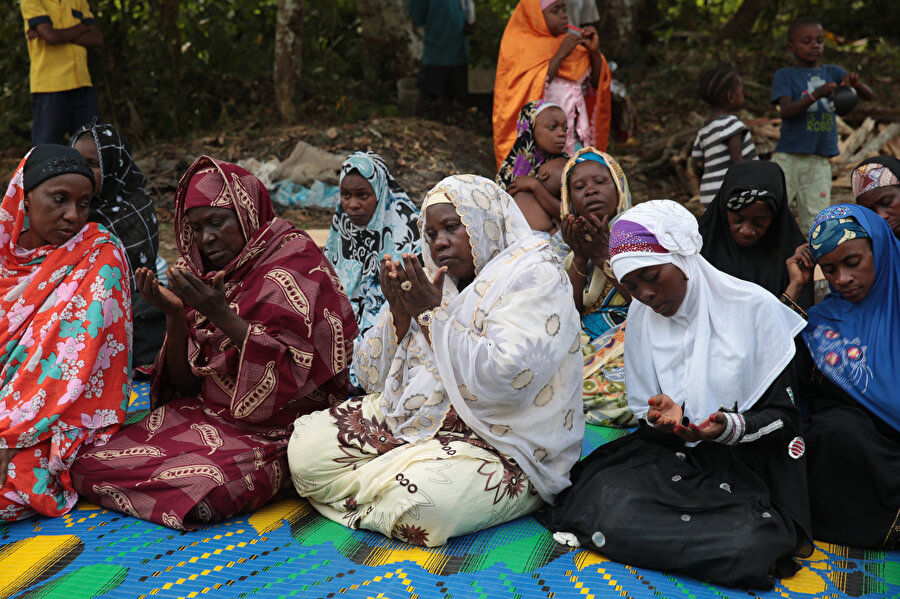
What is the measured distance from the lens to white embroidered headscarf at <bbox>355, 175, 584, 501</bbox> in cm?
277

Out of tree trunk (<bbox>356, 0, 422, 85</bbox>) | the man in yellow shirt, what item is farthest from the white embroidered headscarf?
tree trunk (<bbox>356, 0, 422, 85</bbox>)

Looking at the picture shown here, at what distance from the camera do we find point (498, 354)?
8.89 ft

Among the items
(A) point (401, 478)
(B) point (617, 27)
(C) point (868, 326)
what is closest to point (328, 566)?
(A) point (401, 478)

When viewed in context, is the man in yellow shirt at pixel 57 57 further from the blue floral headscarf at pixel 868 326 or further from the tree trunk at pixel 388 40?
the blue floral headscarf at pixel 868 326

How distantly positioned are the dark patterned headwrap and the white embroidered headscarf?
0.96 m

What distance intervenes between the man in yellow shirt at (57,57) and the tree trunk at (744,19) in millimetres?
8812

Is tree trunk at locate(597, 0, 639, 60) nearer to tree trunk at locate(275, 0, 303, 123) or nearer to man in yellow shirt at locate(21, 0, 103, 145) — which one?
tree trunk at locate(275, 0, 303, 123)

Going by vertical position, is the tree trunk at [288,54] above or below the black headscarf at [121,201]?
above

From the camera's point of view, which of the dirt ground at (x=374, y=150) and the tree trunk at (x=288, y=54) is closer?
the dirt ground at (x=374, y=150)

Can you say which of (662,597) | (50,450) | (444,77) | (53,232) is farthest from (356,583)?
(444,77)

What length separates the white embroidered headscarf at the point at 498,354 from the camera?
2.77 metres

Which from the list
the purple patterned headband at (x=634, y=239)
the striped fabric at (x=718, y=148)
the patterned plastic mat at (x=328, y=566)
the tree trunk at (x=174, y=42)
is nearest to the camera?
the patterned plastic mat at (x=328, y=566)

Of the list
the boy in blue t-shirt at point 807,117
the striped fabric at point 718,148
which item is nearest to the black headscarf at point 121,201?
the striped fabric at point 718,148

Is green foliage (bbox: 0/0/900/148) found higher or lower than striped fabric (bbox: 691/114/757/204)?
higher
